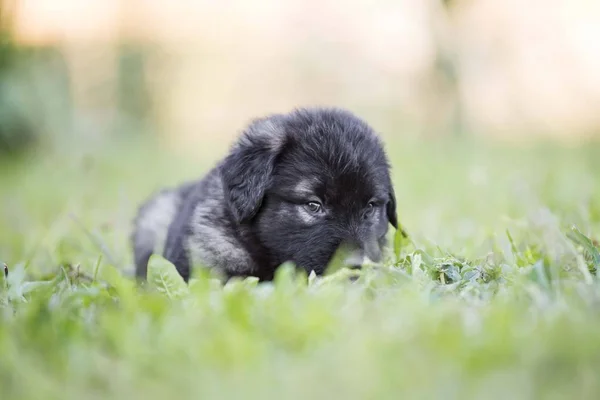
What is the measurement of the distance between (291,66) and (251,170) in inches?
427

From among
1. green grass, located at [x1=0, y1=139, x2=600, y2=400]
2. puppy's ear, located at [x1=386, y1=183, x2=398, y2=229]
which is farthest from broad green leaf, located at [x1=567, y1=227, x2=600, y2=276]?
puppy's ear, located at [x1=386, y1=183, x2=398, y2=229]

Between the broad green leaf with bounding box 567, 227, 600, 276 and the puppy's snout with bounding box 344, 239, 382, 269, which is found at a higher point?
the broad green leaf with bounding box 567, 227, 600, 276

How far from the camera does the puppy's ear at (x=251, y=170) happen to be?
144 inches

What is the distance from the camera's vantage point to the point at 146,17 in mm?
15086

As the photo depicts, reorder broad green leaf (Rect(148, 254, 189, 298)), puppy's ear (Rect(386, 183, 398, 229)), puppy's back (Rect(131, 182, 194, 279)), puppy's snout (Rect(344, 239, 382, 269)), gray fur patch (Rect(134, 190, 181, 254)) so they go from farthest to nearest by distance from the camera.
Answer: gray fur patch (Rect(134, 190, 181, 254)) → puppy's back (Rect(131, 182, 194, 279)) → puppy's ear (Rect(386, 183, 398, 229)) → puppy's snout (Rect(344, 239, 382, 269)) → broad green leaf (Rect(148, 254, 189, 298))

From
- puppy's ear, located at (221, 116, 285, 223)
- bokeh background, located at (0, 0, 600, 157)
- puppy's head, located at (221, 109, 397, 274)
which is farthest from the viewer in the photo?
bokeh background, located at (0, 0, 600, 157)

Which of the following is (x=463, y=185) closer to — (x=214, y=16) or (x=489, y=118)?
(x=489, y=118)

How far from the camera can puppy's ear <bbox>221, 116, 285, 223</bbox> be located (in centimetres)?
365

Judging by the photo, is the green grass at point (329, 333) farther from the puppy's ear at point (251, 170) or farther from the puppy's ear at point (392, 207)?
the puppy's ear at point (251, 170)

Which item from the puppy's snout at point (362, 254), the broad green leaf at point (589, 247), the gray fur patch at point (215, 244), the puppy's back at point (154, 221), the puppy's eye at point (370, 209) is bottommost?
the puppy's back at point (154, 221)

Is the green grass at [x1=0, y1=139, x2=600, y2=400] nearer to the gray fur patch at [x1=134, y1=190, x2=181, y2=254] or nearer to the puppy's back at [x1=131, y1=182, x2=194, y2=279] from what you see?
the puppy's back at [x1=131, y1=182, x2=194, y2=279]

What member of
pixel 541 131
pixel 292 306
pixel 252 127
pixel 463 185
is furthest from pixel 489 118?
pixel 292 306

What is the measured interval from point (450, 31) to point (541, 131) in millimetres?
2423

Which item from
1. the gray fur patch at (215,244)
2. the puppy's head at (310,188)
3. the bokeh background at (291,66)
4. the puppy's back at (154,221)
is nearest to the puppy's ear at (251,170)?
the puppy's head at (310,188)
